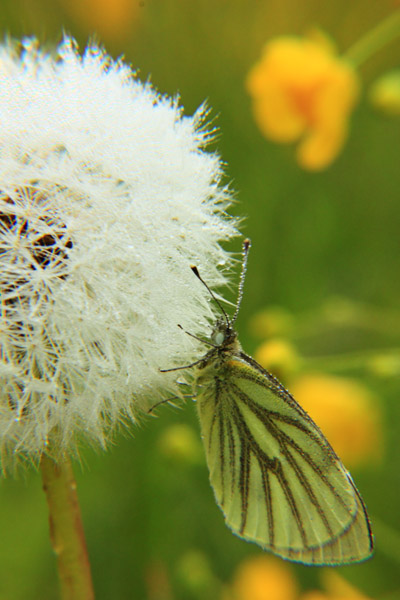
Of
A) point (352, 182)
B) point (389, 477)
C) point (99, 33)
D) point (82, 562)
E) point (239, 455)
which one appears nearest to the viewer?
point (82, 562)

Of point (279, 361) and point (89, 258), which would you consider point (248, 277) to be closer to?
point (279, 361)

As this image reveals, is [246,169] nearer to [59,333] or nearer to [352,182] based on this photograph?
[352,182]

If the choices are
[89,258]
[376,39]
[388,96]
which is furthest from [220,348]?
[376,39]

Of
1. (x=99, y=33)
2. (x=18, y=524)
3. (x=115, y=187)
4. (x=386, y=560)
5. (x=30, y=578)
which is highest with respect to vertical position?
(x=99, y=33)

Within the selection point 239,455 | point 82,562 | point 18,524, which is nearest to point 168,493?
point 18,524

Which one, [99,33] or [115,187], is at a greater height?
[99,33]

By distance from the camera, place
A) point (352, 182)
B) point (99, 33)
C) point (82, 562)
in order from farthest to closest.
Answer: point (352, 182)
point (99, 33)
point (82, 562)
